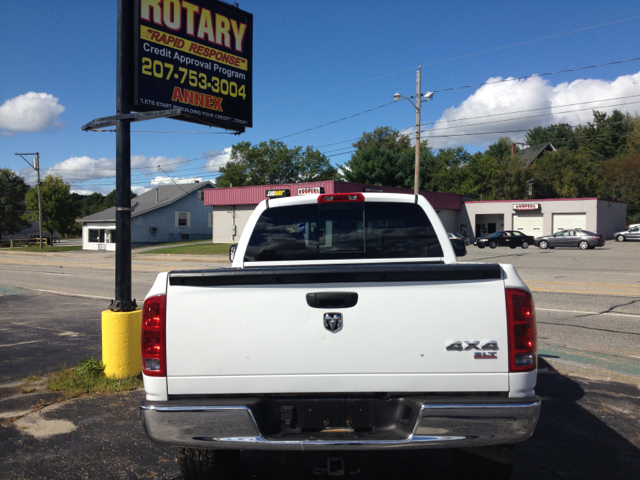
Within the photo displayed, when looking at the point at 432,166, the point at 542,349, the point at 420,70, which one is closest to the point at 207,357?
the point at 542,349

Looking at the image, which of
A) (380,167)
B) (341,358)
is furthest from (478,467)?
(380,167)

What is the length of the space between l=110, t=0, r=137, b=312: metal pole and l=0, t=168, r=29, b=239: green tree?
7444cm

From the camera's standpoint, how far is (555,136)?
91.6 metres

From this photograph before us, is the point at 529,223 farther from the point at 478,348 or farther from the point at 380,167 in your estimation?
the point at 478,348

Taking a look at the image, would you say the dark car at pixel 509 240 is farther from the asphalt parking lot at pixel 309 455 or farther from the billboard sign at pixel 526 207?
the asphalt parking lot at pixel 309 455

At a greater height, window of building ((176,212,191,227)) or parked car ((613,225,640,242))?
window of building ((176,212,191,227))

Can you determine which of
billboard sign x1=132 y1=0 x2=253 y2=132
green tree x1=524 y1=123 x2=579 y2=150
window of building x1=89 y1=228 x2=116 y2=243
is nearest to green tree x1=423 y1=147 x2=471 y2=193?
green tree x1=524 y1=123 x2=579 y2=150

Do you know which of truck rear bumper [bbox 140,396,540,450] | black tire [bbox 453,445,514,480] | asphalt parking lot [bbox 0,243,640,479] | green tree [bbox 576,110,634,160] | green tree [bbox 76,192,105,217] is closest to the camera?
truck rear bumper [bbox 140,396,540,450]

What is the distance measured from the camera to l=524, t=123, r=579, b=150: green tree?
88500mm

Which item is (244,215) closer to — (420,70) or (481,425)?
(420,70)

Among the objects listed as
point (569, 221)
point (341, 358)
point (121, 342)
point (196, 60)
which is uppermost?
point (196, 60)

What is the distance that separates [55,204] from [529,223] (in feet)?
168

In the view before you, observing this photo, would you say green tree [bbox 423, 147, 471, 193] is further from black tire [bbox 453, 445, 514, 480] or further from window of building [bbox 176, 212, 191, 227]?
black tire [bbox 453, 445, 514, 480]

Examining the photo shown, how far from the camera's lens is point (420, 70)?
28438 millimetres
